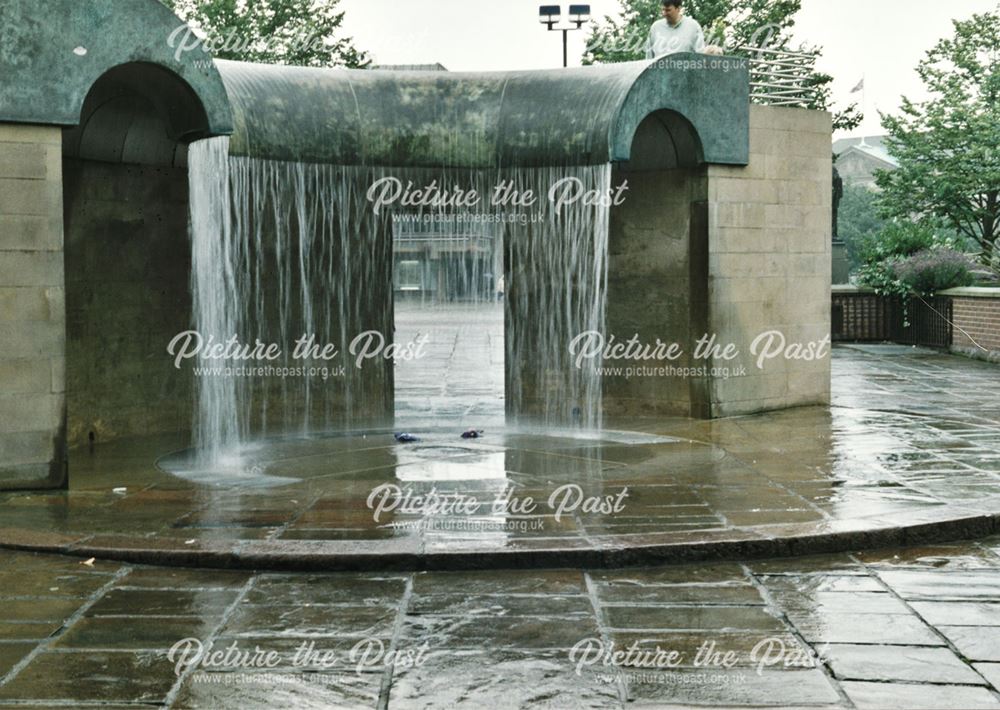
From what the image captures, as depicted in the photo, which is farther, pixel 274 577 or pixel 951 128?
pixel 951 128

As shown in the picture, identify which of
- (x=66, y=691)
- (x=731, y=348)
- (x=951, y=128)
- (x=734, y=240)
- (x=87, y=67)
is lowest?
(x=66, y=691)

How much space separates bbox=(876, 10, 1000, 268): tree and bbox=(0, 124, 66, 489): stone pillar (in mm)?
37103

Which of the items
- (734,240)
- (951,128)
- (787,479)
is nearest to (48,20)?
(787,479)

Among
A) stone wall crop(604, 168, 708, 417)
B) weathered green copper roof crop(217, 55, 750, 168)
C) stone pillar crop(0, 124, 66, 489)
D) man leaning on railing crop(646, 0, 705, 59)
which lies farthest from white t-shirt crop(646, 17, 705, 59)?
stone pillar crop(0, 124, 66, 489)

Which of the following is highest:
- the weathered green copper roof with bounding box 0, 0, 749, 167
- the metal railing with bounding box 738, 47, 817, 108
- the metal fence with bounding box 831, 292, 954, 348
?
the metal railing with bounding box 738, 47, 817, 108

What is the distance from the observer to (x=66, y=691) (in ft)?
16.4

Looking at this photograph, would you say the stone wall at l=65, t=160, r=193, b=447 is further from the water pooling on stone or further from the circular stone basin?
the circular stone basin

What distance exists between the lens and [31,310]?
9.09m

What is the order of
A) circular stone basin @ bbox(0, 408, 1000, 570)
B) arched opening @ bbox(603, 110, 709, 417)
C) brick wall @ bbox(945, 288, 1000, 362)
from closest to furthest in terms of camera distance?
1. circular stone basin @ bbox(0, 408, 1000, 570)
2. arched opening @ bbox(603, 110, 709, 417)
3. brick wall @ bbox(945, 288, 1000, 362)

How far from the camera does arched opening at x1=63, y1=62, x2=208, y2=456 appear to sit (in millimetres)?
11750

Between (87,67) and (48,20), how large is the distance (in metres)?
0.41

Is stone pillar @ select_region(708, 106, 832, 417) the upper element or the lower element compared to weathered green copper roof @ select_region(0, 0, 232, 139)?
lower

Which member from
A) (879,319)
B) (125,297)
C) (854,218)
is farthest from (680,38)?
(854,218)

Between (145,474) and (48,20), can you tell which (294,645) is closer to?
(145,474)
